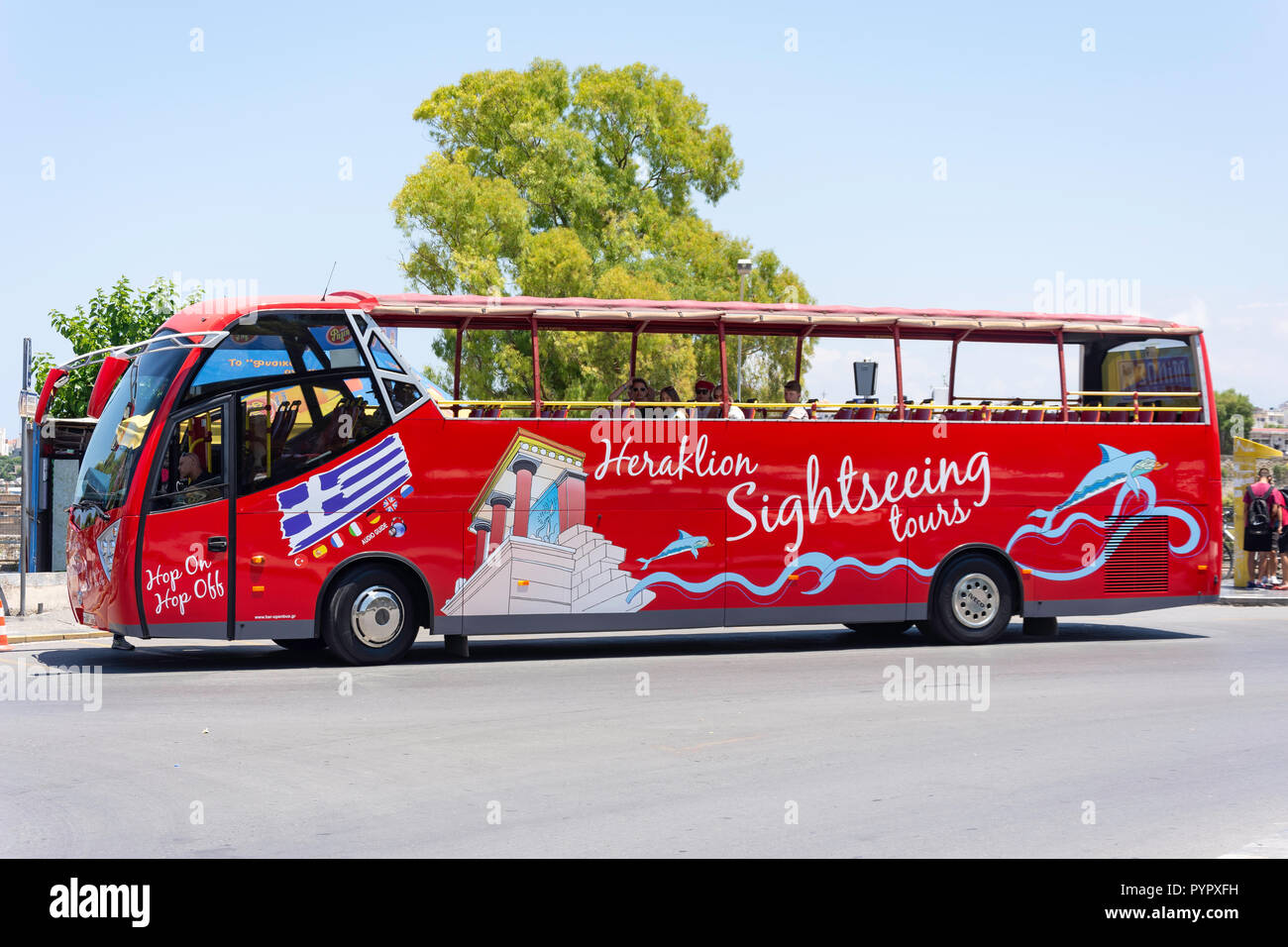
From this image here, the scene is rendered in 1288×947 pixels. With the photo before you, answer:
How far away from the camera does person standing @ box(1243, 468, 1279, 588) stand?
72.0ft

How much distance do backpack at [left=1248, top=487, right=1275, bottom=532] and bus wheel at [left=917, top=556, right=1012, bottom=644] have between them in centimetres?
912

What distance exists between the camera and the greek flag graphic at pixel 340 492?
42.1ft

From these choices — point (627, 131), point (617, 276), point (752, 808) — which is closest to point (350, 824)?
point (752, 808)

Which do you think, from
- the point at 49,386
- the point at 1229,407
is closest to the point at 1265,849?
the point at 49,386

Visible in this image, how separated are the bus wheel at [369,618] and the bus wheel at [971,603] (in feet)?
20.6

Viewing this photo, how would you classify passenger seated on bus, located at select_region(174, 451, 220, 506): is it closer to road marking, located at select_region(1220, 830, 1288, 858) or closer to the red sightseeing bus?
the red sightseeing bus

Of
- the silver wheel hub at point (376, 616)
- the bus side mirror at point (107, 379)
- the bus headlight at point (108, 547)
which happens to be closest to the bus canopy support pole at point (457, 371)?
the silver wheel hub at point (376, 616)

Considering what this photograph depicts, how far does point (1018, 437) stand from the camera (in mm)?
15266

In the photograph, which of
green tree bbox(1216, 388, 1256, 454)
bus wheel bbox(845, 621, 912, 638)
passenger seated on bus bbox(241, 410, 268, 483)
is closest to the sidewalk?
passenger seated on bus bbox(241, 410, 268, 483)

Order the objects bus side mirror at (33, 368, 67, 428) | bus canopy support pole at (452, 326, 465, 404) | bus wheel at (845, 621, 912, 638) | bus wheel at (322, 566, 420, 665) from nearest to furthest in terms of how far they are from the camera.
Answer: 1. bus wheel at (322, 566, 420, 665)
2. bus side mirror at (33, 368, 67, 428)
3. bus canopy support pole at (452, 326, 465, 404)
4. bus wheel at (845, 621, 912, 638)

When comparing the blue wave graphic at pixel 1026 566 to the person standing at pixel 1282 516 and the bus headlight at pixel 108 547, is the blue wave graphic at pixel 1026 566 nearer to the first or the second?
the bus headlight at pixel 108 547

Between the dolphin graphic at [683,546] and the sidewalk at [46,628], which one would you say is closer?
the dolphin graphic at [683,546]

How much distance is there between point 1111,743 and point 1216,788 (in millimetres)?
1370
